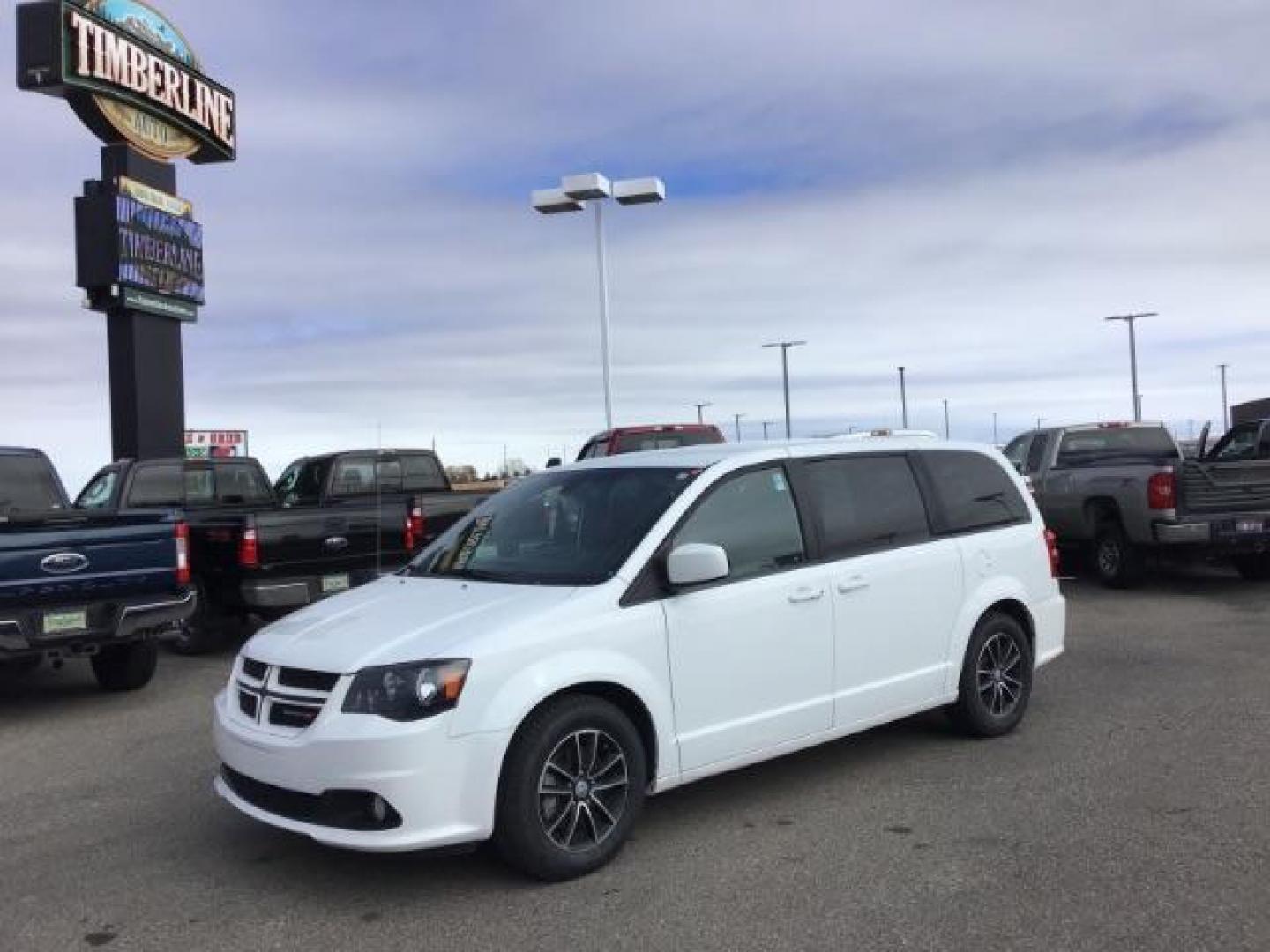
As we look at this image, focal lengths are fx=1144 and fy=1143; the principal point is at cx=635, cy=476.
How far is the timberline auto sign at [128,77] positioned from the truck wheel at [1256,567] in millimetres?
18617

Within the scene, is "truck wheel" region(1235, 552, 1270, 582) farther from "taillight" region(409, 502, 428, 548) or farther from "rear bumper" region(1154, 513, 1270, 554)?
"taillight" region(409, 502, 428, 548)

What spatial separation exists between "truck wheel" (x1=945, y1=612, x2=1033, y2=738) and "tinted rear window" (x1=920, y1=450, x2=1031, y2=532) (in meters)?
0.58

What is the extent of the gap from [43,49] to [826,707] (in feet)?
61.2

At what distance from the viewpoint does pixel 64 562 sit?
8000 millimetres

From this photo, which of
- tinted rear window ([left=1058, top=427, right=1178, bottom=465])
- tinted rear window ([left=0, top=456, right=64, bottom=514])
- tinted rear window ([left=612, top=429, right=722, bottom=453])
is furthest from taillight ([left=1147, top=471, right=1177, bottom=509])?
tinted rear window ([left=0, top=456, right=64, bottom=514])

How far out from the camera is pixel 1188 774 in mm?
5719

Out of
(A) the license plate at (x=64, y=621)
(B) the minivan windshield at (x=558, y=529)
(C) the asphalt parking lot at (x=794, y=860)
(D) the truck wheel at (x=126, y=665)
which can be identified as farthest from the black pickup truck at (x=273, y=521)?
(C) the asphalt parking lot at (x=794, y=860)

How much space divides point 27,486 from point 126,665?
5.68 ft

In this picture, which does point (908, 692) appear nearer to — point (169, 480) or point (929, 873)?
point (929, 873)

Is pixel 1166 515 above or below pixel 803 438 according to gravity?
below

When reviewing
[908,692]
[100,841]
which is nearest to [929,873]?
[908,692]

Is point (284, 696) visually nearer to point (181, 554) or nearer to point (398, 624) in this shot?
point (398, 624)

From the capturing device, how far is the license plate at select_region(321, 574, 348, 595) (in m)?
10.7

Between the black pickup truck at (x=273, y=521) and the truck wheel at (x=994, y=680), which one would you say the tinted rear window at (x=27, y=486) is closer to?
the black pickup truck at (x=273, y=521)
